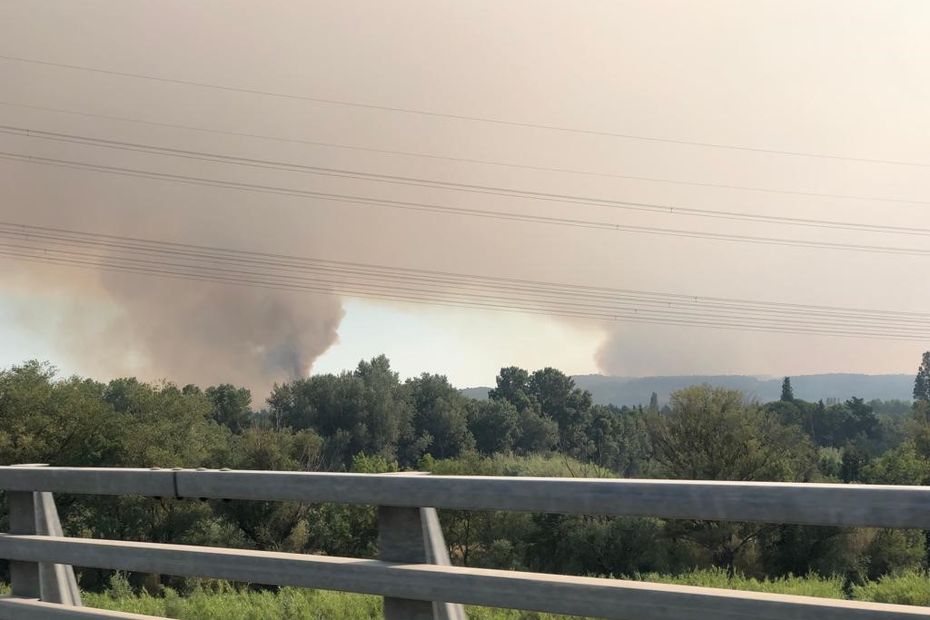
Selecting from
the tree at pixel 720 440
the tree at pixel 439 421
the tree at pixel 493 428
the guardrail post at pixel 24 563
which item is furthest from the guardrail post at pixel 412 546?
the tree at pixel 493 428

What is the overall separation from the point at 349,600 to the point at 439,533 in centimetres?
168

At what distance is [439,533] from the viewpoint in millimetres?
3986

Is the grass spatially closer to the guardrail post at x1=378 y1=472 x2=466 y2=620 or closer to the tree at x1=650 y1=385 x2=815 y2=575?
the guardrail post at x1=378 y1=472 x2=466 y2=620

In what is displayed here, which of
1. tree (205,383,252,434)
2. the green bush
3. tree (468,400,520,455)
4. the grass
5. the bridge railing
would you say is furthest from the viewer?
tree (468,400,520,455)

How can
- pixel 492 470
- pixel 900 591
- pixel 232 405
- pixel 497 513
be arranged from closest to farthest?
1. pixel 900 591
2. pixel 497 513
3. pixel 492 470
4. pixel 232 405

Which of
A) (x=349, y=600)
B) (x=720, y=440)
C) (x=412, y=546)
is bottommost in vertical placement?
(x=720, y=440)

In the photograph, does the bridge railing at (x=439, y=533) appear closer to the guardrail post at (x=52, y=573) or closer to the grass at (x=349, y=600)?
the guardrail post at (x=52, y=573)

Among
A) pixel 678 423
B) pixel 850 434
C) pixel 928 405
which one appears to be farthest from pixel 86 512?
pixel 850 434

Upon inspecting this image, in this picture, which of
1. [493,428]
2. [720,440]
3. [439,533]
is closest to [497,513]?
[720,440]

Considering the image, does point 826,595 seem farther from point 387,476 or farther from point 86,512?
point 86,512

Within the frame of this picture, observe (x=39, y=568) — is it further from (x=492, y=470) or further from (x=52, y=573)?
(x=492, y=470)

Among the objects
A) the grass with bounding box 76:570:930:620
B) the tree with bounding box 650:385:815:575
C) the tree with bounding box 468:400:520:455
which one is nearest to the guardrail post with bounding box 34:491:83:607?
the grass with bounding box 76:570:930:620

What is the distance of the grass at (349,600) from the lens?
15.8ft

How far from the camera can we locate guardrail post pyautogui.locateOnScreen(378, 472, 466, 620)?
153 inches
